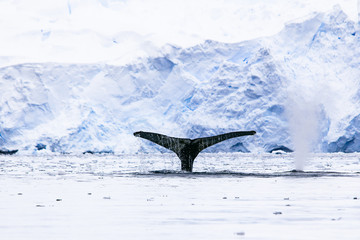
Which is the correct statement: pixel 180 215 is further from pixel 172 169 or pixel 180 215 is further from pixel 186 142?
pixel 172 169

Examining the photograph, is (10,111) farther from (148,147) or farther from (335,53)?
(335,53)

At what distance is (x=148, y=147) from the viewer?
99062 mm

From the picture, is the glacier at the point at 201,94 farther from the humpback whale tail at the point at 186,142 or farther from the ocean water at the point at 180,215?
the ocean water at the point at 180,215

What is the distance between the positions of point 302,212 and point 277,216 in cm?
76

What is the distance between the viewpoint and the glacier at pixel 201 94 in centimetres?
9138

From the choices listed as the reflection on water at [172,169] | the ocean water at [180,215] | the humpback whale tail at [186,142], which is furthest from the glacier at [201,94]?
the ocean water at [180,215]

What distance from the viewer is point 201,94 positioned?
97562mm

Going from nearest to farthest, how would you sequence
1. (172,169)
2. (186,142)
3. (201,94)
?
(186,142)
(172,169)
(201,94)

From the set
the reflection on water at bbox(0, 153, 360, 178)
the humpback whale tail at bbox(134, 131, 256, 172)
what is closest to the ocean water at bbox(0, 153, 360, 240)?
the reflection on water at bbox(0, 153, 360, 178)

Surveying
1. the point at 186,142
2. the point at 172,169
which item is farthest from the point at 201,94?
the point at 186,142

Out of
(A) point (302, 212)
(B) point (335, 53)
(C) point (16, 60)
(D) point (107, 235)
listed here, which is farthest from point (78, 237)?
(C) point (16, 60)

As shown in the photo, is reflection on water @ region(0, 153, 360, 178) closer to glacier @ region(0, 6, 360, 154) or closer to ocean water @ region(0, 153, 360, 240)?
ocean water @ region(0, 153, 360, 240)

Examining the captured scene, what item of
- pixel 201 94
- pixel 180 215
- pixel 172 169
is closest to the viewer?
pixel 180 215

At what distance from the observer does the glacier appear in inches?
3597
